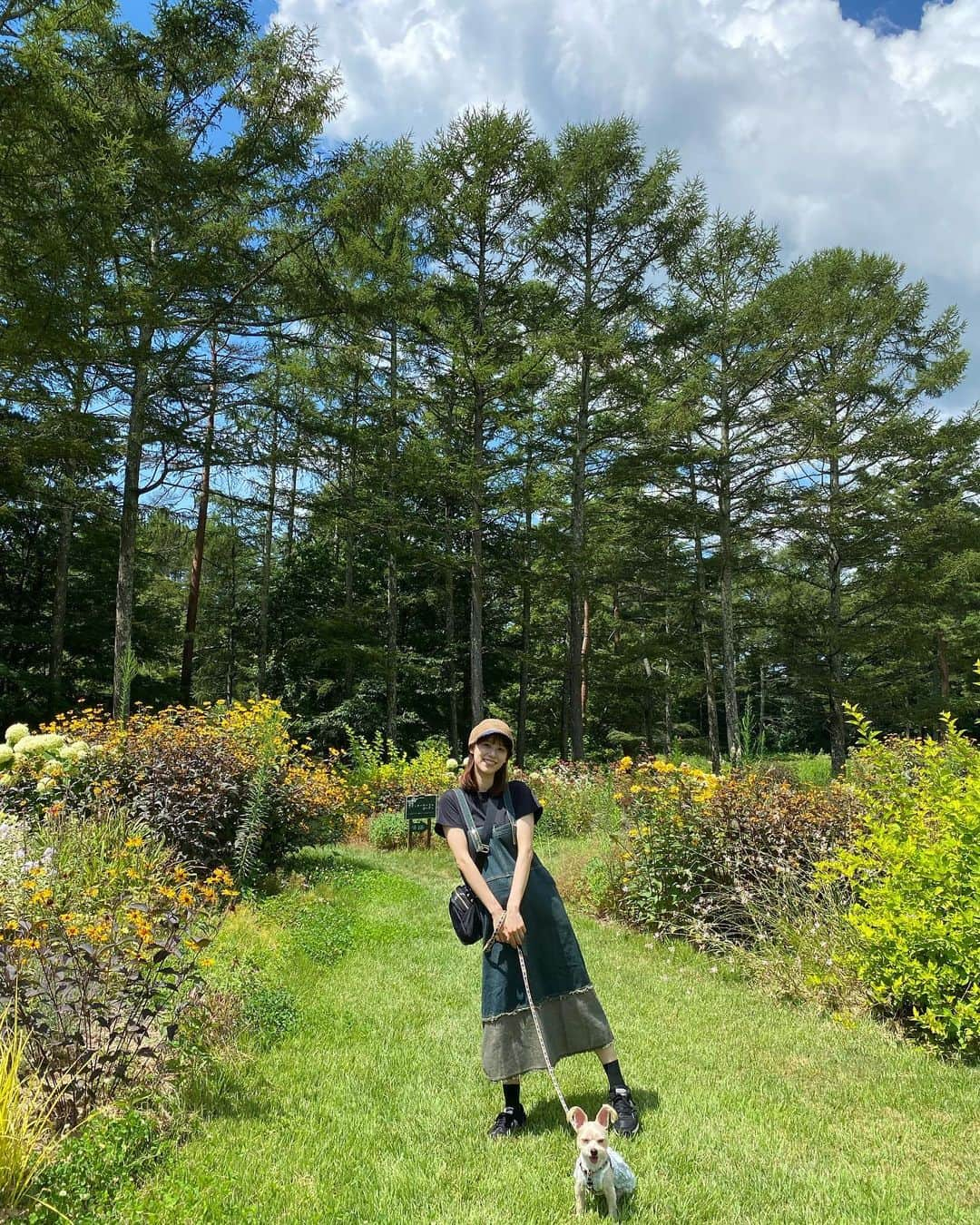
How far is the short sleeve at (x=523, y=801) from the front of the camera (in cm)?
300

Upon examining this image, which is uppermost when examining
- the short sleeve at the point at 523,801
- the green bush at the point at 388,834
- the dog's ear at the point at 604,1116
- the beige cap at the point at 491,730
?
the beige cap at the point at 491,730

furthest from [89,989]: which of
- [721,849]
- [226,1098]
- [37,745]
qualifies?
[721,849]

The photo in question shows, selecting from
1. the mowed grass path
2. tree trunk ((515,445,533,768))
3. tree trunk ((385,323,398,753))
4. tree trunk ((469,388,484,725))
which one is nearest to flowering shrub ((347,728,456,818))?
tree trunk ((385,323,398,753))

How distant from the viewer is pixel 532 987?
2.78m

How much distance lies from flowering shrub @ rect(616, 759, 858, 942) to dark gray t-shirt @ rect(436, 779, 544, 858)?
9.17 feet

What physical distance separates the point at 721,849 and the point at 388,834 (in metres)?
6.38

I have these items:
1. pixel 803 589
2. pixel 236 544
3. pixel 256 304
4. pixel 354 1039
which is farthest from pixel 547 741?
pixel 354 1039

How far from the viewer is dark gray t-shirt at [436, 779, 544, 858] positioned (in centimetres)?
296

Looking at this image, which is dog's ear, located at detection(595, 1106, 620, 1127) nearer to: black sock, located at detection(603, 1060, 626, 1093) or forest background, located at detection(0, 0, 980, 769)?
black sock, located at detection(603, 1060, 626, 1093)

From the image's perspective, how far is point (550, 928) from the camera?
2881mm

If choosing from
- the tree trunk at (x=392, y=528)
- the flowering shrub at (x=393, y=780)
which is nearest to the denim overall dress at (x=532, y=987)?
the flowering shrub at (x=393, y=780)

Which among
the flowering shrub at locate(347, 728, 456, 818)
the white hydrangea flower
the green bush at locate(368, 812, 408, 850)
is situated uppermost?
the white hydrangea flower

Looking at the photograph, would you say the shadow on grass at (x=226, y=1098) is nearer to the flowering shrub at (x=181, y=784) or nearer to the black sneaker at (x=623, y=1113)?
the black sneaker at (x=623, y=1113)

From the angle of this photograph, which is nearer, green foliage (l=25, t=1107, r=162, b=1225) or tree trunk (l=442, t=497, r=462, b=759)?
green foliage (l=25, t=1107, r=162, b=1225)
